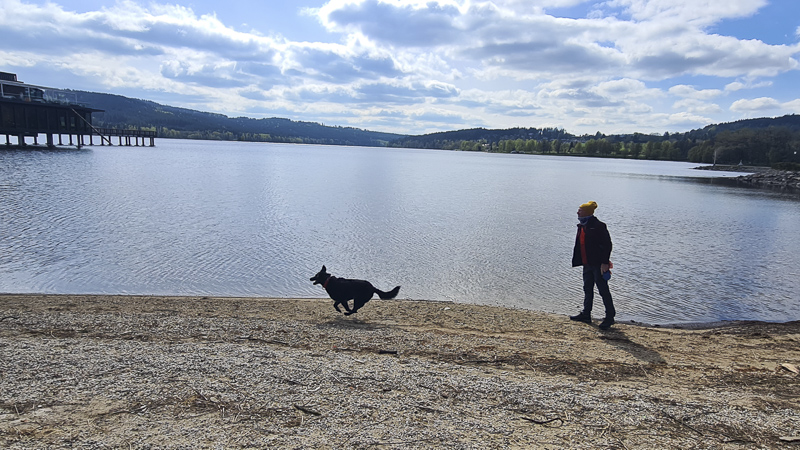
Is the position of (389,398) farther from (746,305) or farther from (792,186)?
(792,186)

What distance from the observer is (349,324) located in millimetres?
9664

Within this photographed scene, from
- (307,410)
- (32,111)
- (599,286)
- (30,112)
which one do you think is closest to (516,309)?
(599,286)

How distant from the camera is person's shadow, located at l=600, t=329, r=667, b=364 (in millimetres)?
7977

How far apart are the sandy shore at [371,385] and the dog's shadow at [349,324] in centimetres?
6

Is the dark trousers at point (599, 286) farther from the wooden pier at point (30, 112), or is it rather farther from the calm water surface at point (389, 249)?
the wooden pier at point (30, 112)

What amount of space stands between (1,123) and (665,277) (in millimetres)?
88749

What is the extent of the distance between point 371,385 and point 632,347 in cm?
528

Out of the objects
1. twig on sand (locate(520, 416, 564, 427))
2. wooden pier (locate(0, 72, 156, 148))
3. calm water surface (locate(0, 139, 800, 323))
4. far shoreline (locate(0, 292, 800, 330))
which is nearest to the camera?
twig on sand (locate(520, 416, 564, 427))

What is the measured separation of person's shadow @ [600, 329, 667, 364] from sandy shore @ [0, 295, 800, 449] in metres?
0.03

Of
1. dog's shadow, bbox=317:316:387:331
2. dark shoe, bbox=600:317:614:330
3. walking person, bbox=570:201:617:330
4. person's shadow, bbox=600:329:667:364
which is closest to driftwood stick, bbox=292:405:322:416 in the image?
dog's shadow, bbox=317:316:387:331

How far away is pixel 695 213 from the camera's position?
36250 millimetres

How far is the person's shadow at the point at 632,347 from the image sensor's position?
7977 mm

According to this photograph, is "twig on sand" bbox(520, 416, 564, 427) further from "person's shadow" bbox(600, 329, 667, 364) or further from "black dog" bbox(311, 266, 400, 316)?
"black dog" bbox(311, 266, 400, 316)

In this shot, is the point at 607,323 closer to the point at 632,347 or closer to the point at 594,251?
the point at 632,347
